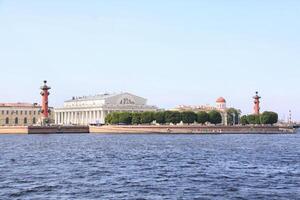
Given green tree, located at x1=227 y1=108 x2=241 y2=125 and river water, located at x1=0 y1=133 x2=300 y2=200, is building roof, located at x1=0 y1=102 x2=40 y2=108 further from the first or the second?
river water, located at x1=0 y1=133 x2=300 y2=200

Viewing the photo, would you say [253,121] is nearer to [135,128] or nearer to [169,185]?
[135,128]

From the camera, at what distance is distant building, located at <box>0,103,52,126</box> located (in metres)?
138

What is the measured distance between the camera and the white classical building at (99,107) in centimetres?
13012

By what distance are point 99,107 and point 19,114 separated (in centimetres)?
2067

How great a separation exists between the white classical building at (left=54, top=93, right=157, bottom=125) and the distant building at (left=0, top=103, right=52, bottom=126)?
22.6ft

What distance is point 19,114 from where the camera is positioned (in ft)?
455

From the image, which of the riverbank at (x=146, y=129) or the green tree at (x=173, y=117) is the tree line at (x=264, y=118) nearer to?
the riverbank at (x=146, y=129)

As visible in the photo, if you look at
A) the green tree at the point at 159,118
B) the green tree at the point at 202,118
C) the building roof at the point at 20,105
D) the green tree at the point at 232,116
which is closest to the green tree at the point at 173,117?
the green tree at the point at 159,118

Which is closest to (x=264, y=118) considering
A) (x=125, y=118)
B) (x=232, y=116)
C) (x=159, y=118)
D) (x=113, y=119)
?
(x=159, y=118)

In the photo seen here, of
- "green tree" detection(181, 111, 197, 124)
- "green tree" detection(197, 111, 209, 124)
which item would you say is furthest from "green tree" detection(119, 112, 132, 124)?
Answer: "green tree" detection(197, 111, 209, 124)

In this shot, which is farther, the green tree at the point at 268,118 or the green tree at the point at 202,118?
the green tree at the point at 268,118

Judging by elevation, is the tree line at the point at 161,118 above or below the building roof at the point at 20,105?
below

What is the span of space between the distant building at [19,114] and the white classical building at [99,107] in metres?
6.89

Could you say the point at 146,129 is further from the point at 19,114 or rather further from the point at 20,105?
the point at 20,105
